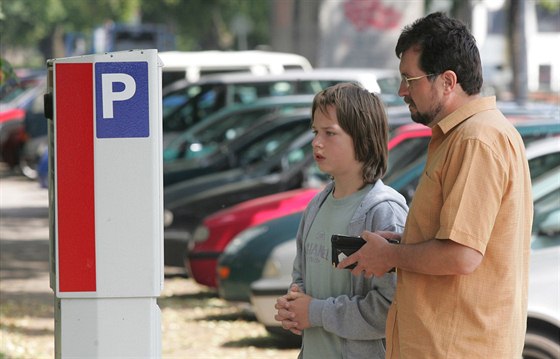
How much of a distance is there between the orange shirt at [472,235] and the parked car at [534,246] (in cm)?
267

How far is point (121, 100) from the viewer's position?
3223mm

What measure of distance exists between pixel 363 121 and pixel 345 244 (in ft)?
1.50

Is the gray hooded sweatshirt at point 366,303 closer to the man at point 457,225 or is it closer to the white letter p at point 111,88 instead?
the man at point 457,225

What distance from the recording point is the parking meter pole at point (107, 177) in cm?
322

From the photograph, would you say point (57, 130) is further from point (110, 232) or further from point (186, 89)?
point (186, 89)

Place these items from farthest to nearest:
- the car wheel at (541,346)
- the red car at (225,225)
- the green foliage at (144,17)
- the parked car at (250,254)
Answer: the green foliage at (144,17) → the red car at (225,225) → the parked car at (250,254) → the car wheel at (541,346)

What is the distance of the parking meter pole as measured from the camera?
3.22m

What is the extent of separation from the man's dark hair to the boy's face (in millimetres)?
443

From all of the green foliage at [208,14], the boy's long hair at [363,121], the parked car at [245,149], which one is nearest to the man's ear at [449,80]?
the boy's long hair at [363,121]

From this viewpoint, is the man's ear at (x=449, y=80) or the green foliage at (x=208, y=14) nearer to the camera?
the man's ear at (x=449, y=80)

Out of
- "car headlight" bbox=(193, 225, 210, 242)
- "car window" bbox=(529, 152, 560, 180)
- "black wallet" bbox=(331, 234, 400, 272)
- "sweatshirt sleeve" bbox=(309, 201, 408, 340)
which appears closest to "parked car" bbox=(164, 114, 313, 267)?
"car headlight" bbox=(193, 225, 210, 242)

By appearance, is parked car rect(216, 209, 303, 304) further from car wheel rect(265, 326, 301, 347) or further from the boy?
the boy

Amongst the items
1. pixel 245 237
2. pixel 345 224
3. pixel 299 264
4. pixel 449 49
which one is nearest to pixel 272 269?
pixel 245 237

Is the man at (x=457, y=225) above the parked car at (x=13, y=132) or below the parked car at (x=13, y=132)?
below
